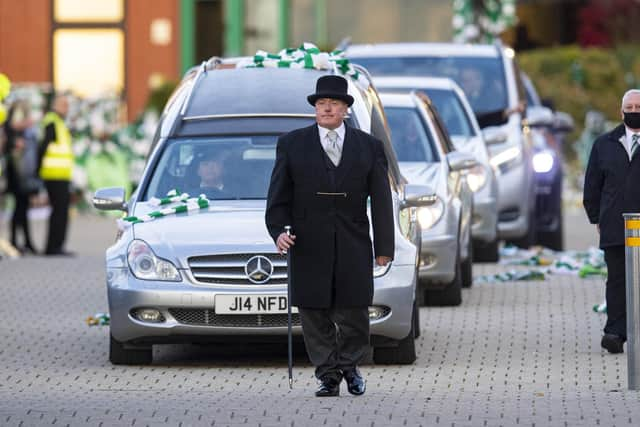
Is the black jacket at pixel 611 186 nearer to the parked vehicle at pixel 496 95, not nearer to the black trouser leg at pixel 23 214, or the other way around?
the parked vehicle at pixel 496 95

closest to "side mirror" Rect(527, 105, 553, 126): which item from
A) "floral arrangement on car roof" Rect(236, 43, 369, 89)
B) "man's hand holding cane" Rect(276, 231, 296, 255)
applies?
"floral arrangement on car roof" Rect(236, 43, 369, 89)

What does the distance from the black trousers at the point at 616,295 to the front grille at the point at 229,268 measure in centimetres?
214

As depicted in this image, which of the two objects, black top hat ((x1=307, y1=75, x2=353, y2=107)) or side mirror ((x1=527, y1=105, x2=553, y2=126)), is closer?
black top hat ((x1=307, y1=75, x2=353, y2=107))

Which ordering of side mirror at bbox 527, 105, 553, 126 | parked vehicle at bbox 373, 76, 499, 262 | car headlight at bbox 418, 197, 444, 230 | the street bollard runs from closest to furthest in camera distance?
1. the street bollard
2. car headlight at bbox 418, 197, 444, 230
3. parked vehicle at bbox 373, 76, 499, 262
4. side mirror at bbox 527, 105, 553, 126

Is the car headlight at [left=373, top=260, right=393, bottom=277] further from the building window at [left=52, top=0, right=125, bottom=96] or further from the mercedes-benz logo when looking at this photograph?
the building window at [left=52, top=0, right=125, bottom=96]

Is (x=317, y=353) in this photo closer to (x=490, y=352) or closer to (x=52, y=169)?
(x=490, y=352)

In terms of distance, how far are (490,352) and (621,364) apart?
0.97 meters

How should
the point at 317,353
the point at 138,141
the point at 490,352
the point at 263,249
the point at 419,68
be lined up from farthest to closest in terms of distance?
the point at 138,141 < the point at 419,68 < the point at 490,352 < the point at 263,249 < the point at 317,353

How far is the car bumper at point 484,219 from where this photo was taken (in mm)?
17453

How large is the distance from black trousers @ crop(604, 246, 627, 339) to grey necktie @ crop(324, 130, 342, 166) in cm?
251

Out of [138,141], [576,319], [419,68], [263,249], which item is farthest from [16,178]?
[263,249]

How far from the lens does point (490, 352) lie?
12.1 m

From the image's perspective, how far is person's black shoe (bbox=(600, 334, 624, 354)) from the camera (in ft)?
38.8

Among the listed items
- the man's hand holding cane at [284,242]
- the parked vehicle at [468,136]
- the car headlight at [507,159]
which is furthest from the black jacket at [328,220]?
the car headlight at [507,159]
